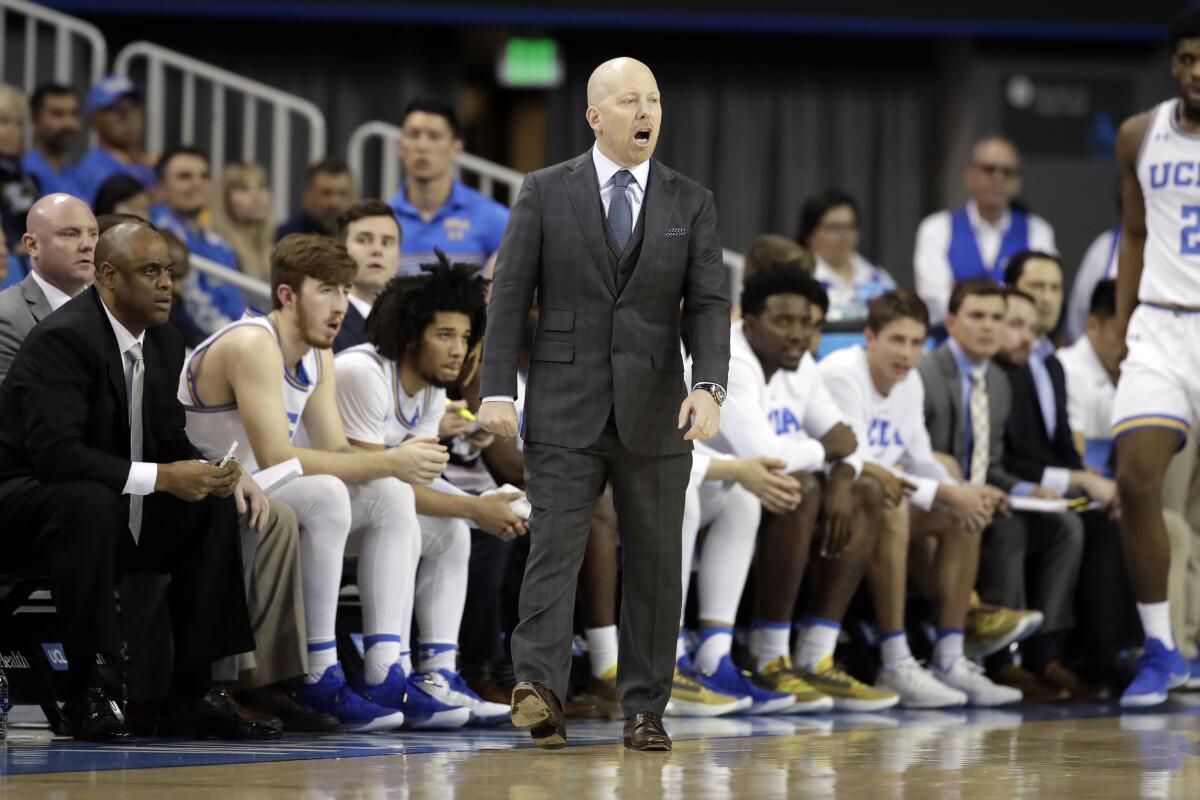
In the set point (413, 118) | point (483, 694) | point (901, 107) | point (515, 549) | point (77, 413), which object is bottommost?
point (483, 694)

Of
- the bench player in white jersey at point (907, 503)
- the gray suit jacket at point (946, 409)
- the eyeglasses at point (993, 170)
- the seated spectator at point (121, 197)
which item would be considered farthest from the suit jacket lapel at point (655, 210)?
the eyeglasses at point (993, 170)

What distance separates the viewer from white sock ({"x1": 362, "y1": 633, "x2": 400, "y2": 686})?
504 centimetres

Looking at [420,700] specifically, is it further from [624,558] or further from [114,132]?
[114,132]

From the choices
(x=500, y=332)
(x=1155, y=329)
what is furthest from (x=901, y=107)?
(x=500, y=332)

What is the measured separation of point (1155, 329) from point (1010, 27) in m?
4.84

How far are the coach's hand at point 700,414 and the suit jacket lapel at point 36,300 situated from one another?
5.66ft

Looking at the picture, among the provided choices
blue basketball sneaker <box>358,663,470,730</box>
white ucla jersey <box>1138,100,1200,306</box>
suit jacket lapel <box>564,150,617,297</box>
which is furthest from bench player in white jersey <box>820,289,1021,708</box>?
suit jacket lapel <box>564,150,617,297</box>

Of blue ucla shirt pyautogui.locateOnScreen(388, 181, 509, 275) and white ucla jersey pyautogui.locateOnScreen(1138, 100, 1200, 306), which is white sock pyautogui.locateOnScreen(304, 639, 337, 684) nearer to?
blue ucla shirt pyautogui.locateOnScreen(388, 181, 509, 275)

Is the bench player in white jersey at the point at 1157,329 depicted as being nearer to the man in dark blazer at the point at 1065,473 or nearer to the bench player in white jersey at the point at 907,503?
the bench player in white jersey at the point at 907,503

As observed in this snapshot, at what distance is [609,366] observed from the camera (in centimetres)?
432

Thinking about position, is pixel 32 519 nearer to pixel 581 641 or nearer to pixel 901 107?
pixel 581 641

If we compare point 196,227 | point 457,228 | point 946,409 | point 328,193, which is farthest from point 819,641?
point 196,227

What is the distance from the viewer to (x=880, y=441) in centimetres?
638

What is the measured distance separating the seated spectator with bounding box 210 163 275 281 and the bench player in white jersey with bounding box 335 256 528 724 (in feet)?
9.07
